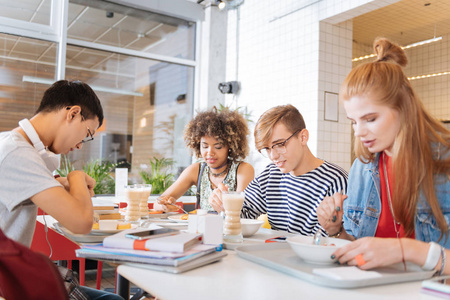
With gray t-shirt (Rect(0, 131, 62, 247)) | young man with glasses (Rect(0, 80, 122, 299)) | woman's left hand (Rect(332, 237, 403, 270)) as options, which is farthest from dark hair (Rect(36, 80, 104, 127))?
woman's left hand (Rect(332, 237, 403, 270))

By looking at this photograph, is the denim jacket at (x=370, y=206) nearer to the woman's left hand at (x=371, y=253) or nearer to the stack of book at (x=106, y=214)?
the woman's left hand at (x=371, y=253)

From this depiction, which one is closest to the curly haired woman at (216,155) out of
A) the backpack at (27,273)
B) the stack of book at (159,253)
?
the stack of book at (159,253)

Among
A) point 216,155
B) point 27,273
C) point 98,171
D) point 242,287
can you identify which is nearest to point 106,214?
point 216,155

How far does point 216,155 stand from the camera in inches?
109

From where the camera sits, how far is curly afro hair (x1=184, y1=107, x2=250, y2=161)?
2875 millimetres

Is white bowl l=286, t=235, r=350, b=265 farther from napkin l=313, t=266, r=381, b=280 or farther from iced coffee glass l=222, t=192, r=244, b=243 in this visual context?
iced coffee glass l=222, t=192, r=244, b=243

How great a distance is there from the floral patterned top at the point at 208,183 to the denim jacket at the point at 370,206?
129 cm

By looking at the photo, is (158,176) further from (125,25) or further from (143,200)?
(143,200)

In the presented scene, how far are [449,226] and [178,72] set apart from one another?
4931mm

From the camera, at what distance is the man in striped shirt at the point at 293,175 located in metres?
1.83

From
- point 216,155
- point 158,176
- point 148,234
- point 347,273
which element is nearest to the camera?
point 347,273

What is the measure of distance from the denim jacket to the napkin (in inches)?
15.8

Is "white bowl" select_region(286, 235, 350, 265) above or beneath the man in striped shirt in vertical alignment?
beneath

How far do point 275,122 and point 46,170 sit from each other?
3.39ft
